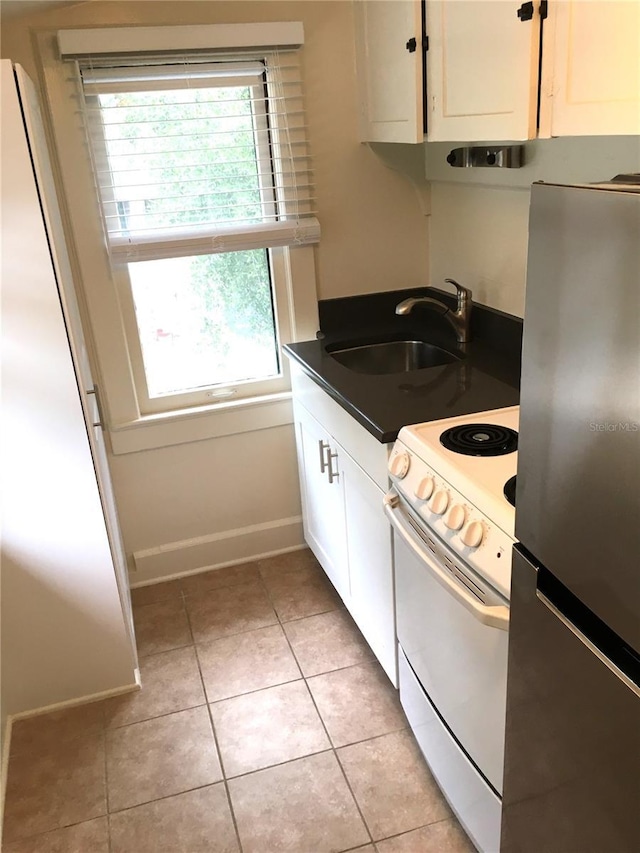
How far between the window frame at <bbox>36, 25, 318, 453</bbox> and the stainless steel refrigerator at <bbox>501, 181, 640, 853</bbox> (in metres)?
1.70

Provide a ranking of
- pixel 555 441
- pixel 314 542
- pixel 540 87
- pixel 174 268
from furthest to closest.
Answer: pixel 314 542 → pixel 174 268 → pixel 540 87 → pixel 555 441

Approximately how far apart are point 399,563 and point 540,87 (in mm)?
1135

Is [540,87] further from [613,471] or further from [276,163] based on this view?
[276,163]

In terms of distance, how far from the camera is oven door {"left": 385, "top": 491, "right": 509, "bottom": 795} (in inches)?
51.5

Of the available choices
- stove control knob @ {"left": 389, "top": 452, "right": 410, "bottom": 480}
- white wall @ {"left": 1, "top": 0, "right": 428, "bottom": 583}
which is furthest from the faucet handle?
stove control knob @ {"left": 389, "top": 452, "right": 410, "bottom": 480}

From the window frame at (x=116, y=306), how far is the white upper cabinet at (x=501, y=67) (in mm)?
539

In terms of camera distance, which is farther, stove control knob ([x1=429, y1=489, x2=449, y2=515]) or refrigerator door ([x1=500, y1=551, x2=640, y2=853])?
stove control knob ([x1=429, y1=489, x2=449, y2=515])

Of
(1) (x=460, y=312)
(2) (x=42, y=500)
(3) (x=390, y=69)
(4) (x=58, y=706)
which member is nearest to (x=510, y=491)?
(1) (x=460, y=312)

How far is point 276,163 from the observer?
2.42 m

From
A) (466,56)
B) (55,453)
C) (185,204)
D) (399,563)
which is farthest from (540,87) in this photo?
(55,453)

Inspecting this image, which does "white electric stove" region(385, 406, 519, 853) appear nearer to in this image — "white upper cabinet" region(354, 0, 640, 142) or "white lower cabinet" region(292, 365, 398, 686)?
"white lower cabinet" region(292, 365, 398, 686)

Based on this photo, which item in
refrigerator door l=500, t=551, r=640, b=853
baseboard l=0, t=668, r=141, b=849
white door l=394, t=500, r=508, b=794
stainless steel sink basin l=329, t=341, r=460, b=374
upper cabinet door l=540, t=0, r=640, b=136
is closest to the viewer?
refrigerator door l=500, t=551, r=640, b=853

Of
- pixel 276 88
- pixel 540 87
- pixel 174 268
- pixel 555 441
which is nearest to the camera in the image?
pixel 555 441

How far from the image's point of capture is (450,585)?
1398mm
